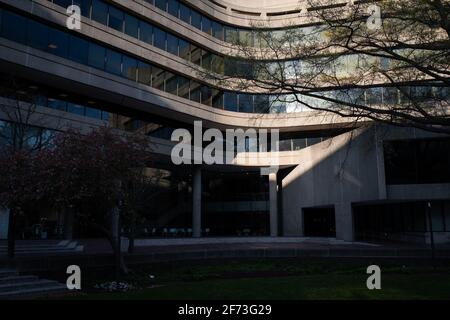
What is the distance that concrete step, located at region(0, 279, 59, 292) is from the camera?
13320mm

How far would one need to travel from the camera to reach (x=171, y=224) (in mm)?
43469

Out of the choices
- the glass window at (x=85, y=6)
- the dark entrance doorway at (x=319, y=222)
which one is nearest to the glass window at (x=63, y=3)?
the glass window at (x=85, y=6)

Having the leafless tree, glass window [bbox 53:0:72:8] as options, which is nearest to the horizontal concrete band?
the leafless tree

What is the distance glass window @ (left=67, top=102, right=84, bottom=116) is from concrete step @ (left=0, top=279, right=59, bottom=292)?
56.4ft

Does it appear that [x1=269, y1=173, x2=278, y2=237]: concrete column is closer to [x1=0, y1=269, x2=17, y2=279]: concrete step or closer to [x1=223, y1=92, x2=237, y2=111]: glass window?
[x1=223, y1=92, x2=237, y2=111]: glass window

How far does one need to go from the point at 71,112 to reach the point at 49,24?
5.80 metres

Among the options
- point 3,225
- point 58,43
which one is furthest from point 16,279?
point 58,43

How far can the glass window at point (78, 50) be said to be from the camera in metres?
28.2

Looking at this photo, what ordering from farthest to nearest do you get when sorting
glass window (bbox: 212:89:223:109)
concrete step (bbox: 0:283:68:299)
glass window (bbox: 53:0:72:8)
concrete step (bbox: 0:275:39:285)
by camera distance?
glass window (bbox: 212:89:223:109) → glass window (bbox: 53:0:72:8) → concrete step (bbox: 0:275:39:285) → concrete step (bbox: 0:283:68:299)

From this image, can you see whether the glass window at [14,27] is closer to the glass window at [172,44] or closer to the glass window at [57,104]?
the glass window at [57,104]

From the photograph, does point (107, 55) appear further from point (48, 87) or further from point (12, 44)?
point (12, 44)

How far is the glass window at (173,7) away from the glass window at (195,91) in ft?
19.7

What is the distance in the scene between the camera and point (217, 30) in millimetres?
41406
